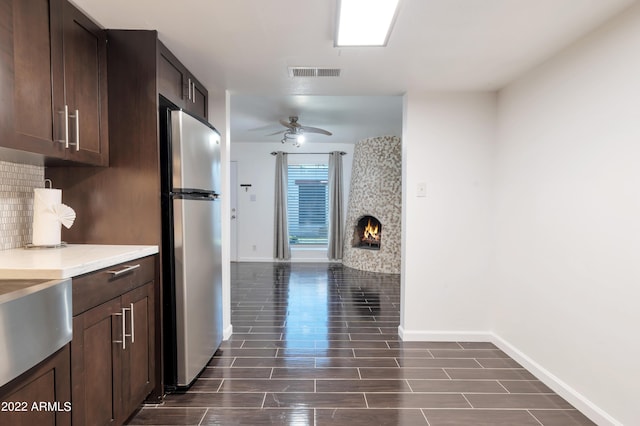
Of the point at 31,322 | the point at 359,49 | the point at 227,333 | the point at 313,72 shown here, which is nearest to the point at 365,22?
the point at 359,49

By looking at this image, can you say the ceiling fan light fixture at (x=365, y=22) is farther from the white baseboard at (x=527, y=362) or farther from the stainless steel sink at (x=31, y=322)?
the white baseboard at (x=527, y=362)

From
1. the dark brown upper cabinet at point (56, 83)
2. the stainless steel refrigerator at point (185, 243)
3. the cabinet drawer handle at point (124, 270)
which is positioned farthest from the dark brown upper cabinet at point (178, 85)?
the cabinet drawer handle at point (124, 270)

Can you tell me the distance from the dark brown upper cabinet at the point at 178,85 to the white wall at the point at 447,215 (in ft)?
5.76

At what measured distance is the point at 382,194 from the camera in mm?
5684

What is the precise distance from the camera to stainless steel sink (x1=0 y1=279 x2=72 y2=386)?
37.9 inches

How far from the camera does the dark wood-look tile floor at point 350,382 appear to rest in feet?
6.12

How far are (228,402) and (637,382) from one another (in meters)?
2.16

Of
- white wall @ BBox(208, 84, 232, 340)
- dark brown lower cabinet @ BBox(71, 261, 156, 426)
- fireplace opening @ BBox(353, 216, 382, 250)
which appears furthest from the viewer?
fireplace opening @ BBox(353, 216, 382, 250)

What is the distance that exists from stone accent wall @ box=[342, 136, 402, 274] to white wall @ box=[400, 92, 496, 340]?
262cm

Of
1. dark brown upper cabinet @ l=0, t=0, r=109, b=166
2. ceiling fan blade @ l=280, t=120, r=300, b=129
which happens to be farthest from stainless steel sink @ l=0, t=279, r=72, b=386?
ceiling fan blade @ l=280, t=120, r=300, b=129

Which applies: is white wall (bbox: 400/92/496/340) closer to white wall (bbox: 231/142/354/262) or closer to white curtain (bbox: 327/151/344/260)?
white curtain (bbox: 327/151/344/260)

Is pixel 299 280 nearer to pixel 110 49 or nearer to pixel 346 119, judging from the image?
pixel 346 119

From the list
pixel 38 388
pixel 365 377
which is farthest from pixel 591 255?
pixel 38 388

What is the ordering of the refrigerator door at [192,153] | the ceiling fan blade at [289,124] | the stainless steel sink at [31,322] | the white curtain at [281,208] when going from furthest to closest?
1. the white curtain at [281,208]
2. the ceiling fan blade at [289,124]
3. the refrigerator door at [192,153]
4. the stainless steel sink at [31,322]
